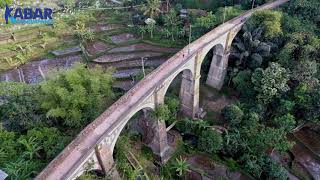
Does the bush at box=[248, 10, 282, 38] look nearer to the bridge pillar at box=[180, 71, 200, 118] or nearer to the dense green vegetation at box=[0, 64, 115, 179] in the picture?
the bridge pillar at box=[180, 71, 200, 118]

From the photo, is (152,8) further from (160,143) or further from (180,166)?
(180,166)

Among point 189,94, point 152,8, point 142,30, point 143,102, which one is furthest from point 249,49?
point 152,8

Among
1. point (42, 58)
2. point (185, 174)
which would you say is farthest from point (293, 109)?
point (42, 58)

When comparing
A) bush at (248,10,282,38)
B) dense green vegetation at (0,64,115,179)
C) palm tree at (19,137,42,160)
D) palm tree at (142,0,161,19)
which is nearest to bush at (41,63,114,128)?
dense green vegetation at (0,64,115,179)

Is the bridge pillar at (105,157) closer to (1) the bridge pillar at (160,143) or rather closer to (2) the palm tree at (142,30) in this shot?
(1) the bridge pillar at (160,143)

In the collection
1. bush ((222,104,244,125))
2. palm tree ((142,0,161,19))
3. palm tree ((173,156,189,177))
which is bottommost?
palm tree ((173,156,189,177))

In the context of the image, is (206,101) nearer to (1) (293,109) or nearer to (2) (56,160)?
(1) (293,109)
